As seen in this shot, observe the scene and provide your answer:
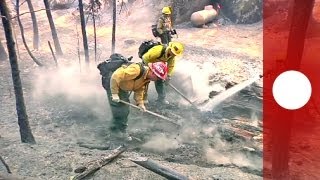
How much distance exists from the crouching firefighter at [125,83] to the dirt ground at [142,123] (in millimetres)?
458

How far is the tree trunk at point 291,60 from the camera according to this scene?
210 inches

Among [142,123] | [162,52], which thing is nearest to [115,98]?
[142,123]

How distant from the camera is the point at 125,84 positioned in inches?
283

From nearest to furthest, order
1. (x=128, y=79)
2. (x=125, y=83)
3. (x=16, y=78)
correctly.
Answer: (x=16, y=78) < (x=128, y=79) < (x=125, y=83)

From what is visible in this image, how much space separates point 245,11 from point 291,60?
12.8 m

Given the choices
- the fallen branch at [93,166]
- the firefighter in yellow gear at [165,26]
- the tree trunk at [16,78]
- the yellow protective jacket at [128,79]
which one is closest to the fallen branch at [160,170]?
the fallen branch at [93,166]

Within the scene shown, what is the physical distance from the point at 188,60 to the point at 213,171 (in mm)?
7086

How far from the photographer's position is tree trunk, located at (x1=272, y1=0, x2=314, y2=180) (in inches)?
210

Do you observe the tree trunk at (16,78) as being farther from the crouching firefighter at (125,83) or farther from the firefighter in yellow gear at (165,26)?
the firefighter in yellow gear at (165,26)

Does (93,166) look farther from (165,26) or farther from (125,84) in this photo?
(165,26)

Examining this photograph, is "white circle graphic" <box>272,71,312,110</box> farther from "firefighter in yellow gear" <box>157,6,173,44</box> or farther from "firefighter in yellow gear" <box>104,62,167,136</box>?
"firefighter in yellow gear" <box>157,6,173,44</box>

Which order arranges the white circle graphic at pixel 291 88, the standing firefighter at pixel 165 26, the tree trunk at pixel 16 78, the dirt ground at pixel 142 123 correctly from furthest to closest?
1. the standing firefighter at pixel 165 26
2. the dirt ground at pixel 142 123
3. the tree trunk at pixel 16 78
4. the white circle graphic at pixel 291 88

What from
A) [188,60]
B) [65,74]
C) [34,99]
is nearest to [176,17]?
[188,60]

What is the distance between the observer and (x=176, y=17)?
18734 millimetres
